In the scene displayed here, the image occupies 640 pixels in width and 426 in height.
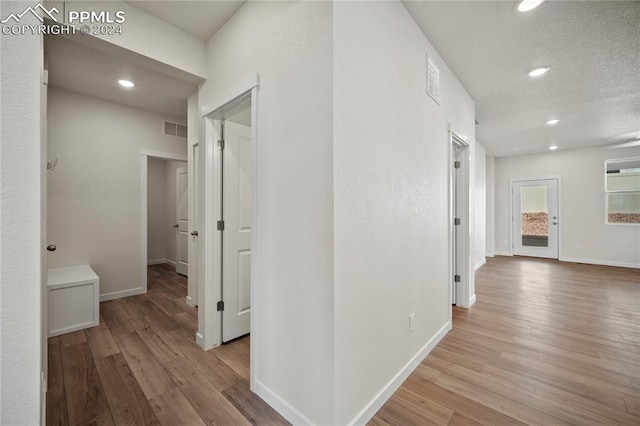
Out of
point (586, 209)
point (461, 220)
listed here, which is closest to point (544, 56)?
point (461, 220)

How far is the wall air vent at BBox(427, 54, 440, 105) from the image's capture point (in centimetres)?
231

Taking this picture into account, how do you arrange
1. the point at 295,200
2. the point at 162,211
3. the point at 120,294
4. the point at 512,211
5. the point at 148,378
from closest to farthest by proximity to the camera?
1. the point at 295,200
2. the point at 148,378
3. the point at 120,294
4. the point at 162,211
5. the point at 512,211

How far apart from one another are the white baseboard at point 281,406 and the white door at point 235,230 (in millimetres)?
874

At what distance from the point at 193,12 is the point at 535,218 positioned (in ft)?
27.8

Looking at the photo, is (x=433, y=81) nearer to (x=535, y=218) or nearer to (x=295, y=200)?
(x=295, y=200)

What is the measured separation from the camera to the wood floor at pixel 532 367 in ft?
5.39

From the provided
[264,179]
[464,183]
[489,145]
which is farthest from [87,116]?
[489,145]

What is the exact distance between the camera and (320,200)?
1.40 metres

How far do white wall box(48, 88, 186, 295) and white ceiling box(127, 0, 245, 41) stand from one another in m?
2.28

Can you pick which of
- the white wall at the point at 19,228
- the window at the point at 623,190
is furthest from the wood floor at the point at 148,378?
the window at the point at 623,190

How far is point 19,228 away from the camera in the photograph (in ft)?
2.12

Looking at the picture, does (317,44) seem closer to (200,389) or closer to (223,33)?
(223,33)

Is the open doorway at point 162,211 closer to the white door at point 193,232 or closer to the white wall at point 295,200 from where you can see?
the white door at point 193,232

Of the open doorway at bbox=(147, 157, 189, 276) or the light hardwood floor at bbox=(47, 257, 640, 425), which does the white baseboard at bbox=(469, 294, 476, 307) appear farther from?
the open doorway at bbox=(147, 157, 189, 276)
